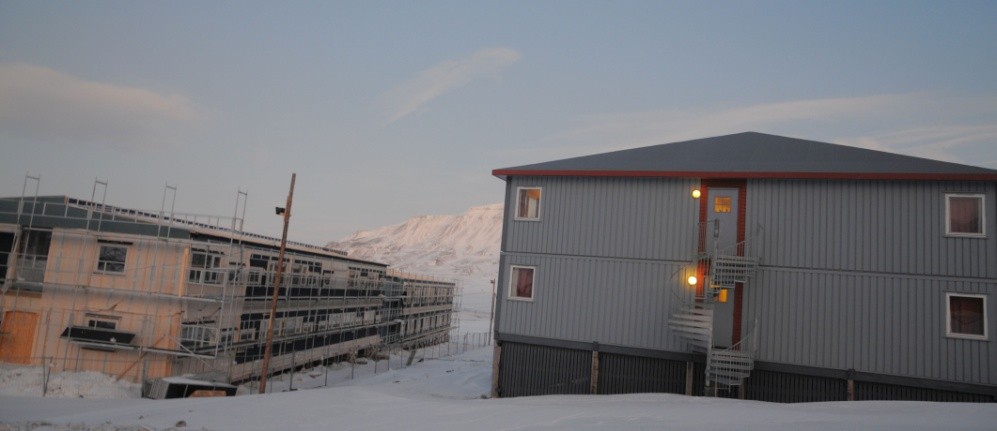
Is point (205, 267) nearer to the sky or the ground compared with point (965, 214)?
nearer to the ground

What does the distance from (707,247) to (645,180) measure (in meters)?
3.27

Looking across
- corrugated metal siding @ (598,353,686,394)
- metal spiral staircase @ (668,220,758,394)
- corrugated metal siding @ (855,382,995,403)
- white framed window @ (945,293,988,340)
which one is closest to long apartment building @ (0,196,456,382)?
corrugated metal siding @ (598,353,686,394)

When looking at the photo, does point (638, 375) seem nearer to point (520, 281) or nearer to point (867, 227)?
point (520, 281)

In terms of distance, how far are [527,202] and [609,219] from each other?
3.36m

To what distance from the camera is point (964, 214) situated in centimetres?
1939

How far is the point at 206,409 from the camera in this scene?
17422 millimetres

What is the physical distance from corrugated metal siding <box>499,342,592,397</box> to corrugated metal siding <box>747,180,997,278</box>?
24.9 ft

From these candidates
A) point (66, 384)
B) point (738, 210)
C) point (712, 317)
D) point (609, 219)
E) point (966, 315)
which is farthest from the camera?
point (66, 384)

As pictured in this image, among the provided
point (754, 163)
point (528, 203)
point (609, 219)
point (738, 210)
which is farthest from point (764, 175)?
point (528, 203)

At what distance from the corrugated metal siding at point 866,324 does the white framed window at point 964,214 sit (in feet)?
5.22

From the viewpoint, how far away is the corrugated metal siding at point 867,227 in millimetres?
19250

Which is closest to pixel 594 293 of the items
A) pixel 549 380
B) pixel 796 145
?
pixel 549 380

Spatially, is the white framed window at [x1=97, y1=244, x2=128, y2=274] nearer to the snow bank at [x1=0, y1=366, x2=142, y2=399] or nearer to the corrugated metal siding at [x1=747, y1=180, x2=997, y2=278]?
the snow bank at [x1=0, y1=366, x2=142, y2=399]

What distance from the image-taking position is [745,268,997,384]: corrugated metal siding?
18875 mm
